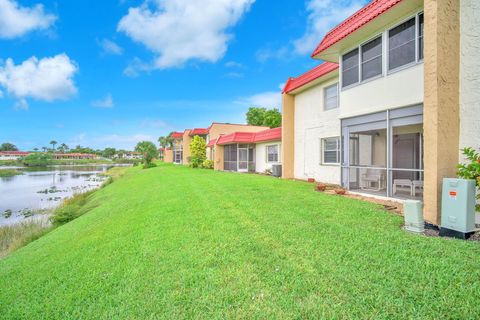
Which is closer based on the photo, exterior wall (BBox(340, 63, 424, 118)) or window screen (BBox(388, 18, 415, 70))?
exterior wall (BBox(340, 63, 424, 118))

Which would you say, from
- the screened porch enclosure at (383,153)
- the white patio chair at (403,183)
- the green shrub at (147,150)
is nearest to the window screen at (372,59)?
the screened porch enclosure at (383,153)

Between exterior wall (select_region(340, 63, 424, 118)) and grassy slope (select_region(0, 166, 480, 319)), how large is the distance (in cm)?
358

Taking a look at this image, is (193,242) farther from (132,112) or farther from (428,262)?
(132,112)

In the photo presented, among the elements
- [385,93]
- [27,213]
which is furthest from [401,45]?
[27,213]

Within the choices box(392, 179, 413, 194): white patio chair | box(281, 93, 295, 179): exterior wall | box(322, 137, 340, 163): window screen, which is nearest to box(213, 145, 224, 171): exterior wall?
box(281, 93, 295, 179): exterior wall

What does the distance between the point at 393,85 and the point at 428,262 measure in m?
6.08

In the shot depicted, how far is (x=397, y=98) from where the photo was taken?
788cm

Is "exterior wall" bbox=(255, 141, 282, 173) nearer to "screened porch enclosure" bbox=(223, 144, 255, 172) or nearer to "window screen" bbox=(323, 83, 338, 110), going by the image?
"screened porch enclosure" bbox=(223, 144, 255, 172)

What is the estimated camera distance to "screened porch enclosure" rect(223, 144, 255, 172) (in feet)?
79.3

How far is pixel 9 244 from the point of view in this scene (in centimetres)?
1091

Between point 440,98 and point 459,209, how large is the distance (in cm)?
261

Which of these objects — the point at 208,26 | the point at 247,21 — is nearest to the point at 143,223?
the point at 208,26

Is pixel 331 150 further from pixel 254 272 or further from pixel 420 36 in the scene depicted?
pixel 254 272

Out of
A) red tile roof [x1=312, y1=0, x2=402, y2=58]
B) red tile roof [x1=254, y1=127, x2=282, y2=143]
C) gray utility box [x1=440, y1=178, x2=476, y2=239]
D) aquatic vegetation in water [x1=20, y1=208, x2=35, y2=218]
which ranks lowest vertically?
aquatic vegetation in water [x1=20, y1=208, x2=35, y2=218]
